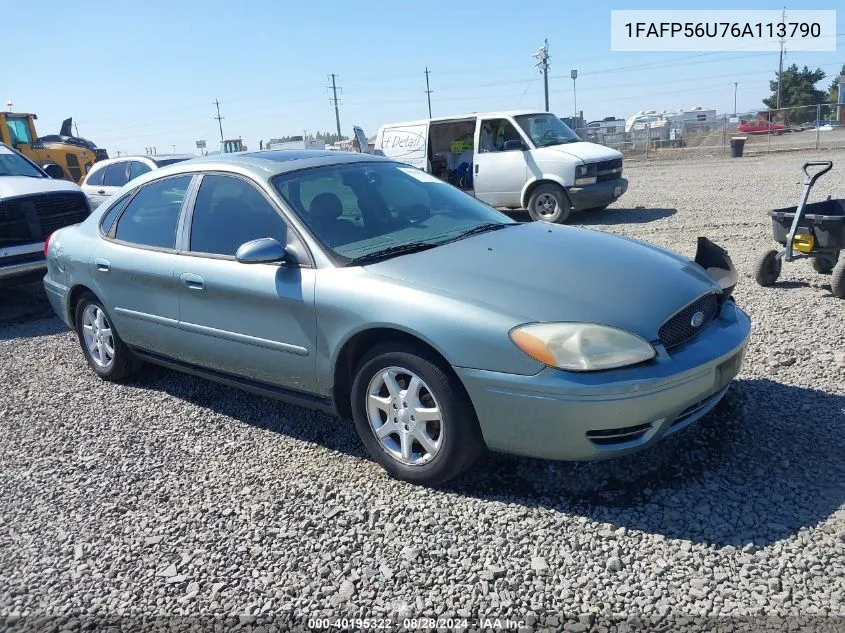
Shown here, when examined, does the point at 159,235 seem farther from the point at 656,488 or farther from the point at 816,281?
the point at 816,281

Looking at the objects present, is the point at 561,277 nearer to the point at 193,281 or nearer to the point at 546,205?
the point at 193,281

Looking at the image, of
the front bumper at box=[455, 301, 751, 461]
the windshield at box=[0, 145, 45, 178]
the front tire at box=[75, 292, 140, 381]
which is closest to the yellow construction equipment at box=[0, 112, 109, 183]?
the windshield at box=[0, 145, 45, 178]

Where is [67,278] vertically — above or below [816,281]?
above

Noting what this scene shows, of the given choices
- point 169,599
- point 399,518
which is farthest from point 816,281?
point 169,599

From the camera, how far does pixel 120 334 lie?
4957 millimetres

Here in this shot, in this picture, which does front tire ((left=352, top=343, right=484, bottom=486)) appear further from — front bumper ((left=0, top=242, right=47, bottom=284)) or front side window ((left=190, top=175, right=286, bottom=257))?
front bumper ((left=0, top=242, right=47, bottom=284))

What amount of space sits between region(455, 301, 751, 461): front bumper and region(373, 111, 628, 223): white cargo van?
8.88m

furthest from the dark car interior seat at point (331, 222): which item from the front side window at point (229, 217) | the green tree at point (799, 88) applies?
the green tree at point (799, 88)

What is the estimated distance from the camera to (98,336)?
17.3ft

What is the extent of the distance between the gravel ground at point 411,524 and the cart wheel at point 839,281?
4.26ft

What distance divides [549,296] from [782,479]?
4.56 ft

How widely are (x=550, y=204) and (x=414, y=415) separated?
9331 millimetres

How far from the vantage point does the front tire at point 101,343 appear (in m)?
5.12

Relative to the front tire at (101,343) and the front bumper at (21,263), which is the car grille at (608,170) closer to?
the front bumper at (21,263)
